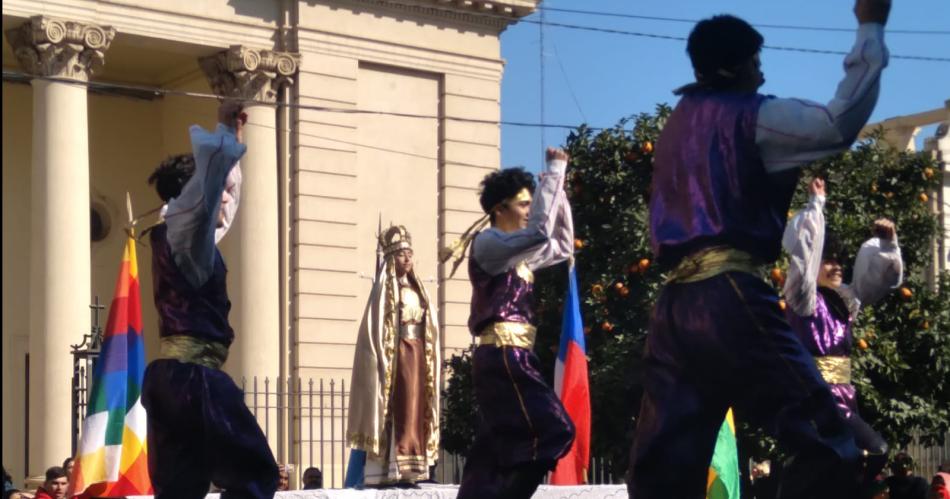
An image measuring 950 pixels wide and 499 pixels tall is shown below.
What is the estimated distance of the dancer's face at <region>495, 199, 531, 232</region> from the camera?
31.4 feet

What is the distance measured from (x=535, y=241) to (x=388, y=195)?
716 inches

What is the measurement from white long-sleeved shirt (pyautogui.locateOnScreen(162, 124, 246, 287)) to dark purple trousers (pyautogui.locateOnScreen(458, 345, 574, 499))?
1529 mm

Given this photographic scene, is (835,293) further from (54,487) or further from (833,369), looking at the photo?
(54,487)

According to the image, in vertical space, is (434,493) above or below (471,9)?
below

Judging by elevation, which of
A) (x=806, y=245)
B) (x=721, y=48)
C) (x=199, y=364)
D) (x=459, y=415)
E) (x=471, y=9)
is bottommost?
(x=459, y=415)

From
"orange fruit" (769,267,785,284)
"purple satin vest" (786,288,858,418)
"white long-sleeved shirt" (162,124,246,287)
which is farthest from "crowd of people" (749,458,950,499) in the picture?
"white long-sleeved shirt" (162,124,246,287)

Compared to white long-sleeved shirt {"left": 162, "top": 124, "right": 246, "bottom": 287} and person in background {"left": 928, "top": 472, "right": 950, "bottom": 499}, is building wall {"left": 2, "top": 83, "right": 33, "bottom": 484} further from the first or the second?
white long-sleeved shirt {"left": 162, "top": 124, "right": 246, "bottom": 287}

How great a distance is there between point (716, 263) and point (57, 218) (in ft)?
61.1

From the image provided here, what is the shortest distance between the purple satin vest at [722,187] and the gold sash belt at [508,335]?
104 inches

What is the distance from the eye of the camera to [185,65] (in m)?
26.9

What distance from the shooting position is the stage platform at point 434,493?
1130 cm

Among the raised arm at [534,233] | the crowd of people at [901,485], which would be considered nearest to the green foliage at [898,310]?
the crowd of people at [901,485]

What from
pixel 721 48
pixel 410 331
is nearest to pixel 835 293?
pixel 721 48

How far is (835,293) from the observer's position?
10328 mm
